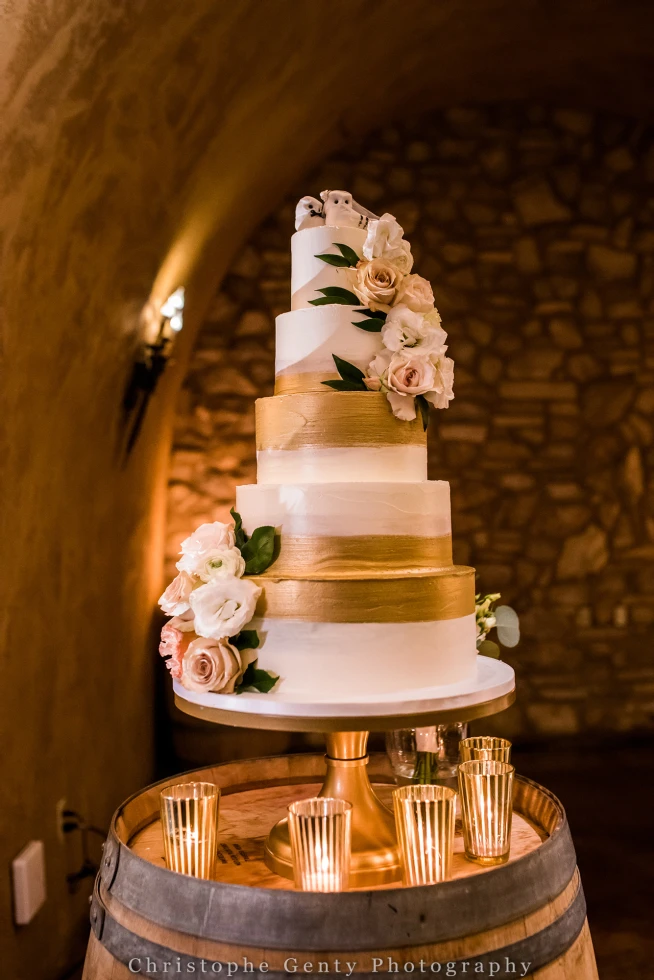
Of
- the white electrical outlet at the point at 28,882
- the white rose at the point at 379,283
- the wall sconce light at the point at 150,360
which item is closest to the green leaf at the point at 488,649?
the white rose at the point at 379,283

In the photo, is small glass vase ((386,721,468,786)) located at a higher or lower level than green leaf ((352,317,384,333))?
lower

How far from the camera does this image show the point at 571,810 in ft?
13.1

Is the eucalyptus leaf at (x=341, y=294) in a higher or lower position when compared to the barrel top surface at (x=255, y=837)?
higher

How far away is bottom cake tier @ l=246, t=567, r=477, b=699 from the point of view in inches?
61.0

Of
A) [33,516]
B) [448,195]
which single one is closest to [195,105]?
[33,516]

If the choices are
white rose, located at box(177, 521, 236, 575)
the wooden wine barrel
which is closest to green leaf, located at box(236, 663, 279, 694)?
white rose, located at box(177, 521, 236, 575)

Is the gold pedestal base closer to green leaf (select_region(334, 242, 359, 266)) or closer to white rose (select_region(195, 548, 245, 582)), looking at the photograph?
white rose (select_region(195, 548, 245, 582))

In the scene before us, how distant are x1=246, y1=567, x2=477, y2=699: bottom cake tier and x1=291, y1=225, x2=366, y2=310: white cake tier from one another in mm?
630

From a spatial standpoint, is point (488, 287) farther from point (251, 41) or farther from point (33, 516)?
point (33, 516)

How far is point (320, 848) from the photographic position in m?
1.29

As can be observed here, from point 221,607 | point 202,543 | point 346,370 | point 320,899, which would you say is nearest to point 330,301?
point 346,370

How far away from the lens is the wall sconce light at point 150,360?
338 centimetres

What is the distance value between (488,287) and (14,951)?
386cm

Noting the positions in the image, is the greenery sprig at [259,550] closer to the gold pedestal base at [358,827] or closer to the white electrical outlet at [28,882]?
the gold pedestal base at [358,827]
